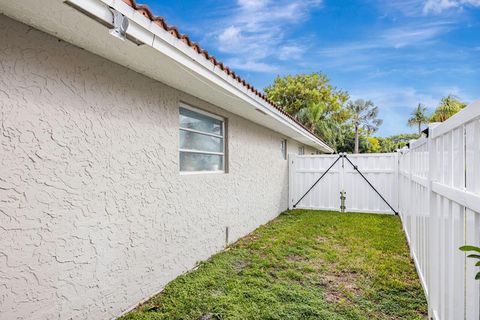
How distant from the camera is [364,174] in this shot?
10273mm

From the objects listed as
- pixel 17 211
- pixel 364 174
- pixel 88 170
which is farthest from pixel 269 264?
pixel 364 174

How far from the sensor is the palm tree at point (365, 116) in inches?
1748

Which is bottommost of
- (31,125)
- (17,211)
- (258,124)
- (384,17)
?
(17,211)

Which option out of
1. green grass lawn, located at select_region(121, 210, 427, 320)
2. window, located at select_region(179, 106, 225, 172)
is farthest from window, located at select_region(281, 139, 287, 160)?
window, located at select_region(179, 106, 225, 172)

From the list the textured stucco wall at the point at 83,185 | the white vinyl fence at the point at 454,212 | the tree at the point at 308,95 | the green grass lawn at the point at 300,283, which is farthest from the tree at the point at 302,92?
the white vinyl fence at the point at 454,212

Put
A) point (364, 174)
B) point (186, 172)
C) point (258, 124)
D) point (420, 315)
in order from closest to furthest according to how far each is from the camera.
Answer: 1. point (420, 315)
2. point (186, 172)
3. point (258, 124)
4. point (364, 174)

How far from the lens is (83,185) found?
116 inches

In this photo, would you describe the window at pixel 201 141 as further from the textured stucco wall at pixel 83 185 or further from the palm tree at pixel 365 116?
the palm tree at pixel 365 116

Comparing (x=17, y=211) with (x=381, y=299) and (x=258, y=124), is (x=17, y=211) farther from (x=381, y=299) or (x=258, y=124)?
(x=258, y=124)

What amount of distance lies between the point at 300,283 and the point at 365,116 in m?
47.5

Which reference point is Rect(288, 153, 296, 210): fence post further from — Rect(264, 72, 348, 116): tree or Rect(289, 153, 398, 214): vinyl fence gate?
Rect(264, 72, 348, 116): tree

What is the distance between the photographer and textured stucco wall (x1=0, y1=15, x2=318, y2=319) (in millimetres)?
2381

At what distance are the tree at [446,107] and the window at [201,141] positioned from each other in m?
36.0

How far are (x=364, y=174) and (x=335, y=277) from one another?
6.59 m
